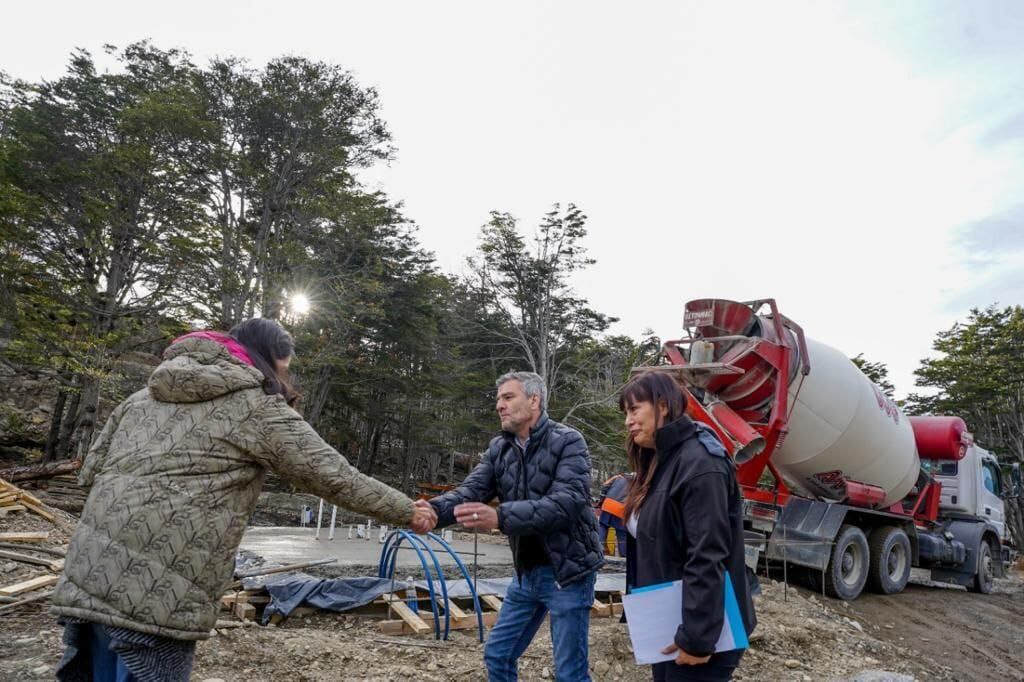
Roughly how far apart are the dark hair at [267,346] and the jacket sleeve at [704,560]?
150 centimetres

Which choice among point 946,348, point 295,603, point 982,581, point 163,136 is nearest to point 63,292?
point 163,136

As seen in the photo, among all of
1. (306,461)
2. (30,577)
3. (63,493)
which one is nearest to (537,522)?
(306,461)

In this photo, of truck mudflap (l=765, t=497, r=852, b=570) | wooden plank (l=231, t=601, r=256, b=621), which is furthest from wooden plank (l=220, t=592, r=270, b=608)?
truck mudflap (l=765, t=497, r=852, b=570)

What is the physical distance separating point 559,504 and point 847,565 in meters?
8.00

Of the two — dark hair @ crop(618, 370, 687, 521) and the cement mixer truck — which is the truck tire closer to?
the cement mixer truck

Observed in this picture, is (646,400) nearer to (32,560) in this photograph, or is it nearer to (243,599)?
(243,599)

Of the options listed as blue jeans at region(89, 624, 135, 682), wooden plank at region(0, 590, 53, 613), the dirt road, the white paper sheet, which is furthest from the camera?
the dirt road

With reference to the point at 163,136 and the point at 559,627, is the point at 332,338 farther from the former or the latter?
the point at 559,627

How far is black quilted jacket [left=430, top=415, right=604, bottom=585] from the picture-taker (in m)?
2.96

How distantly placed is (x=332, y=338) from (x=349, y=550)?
12.6m

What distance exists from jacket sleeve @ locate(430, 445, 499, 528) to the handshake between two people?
231 millimetres

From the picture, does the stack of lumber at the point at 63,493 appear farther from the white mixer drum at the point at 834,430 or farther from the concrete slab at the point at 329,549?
the white mixer drum at the point at 834,430

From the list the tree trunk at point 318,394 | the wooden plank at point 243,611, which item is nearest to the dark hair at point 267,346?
the wooden plank at point 243,611

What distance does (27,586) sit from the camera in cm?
525
